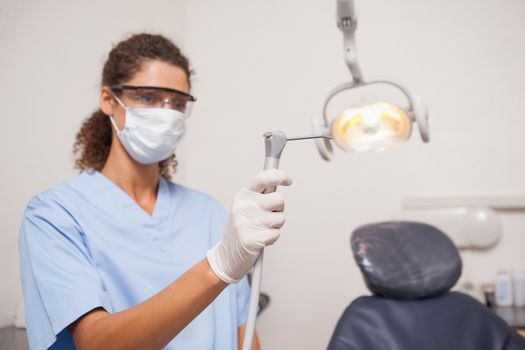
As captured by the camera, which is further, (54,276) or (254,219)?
(54,276)

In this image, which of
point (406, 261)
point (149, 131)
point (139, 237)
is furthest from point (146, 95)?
point (406, 261)

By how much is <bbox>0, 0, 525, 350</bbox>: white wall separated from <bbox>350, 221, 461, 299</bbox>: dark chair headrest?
0.65 metres

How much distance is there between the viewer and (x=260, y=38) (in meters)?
2.11

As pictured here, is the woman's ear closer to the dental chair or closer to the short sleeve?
the short sleeve

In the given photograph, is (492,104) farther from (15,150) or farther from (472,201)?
(15,150)

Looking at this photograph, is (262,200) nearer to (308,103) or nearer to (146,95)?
(146,95)

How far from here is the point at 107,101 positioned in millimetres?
1150

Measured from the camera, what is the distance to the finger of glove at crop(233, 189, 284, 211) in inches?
28.1

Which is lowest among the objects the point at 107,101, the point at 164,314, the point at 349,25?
the point at 164,314

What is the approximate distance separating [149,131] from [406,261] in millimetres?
803

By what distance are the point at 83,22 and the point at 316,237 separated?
1355 mm

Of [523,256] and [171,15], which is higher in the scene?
[171,15]

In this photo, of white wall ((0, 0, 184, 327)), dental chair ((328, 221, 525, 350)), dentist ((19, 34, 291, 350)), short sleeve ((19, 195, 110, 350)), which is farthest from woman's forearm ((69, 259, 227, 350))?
white wall ((0, 0, 184, 327))

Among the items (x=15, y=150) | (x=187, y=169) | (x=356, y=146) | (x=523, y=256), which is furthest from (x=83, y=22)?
(x=523, y=256)
